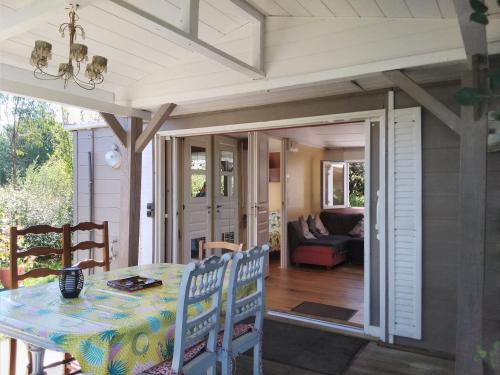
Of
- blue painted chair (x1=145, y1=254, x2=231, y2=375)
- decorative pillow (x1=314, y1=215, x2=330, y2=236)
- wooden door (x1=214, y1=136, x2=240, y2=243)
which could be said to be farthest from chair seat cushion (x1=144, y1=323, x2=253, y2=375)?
decorative pillow (x1=314, y1=215, x2=330, y2=236)

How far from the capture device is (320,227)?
23.9 feet

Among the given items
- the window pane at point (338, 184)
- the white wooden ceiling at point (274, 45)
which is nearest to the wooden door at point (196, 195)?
the white wooden ceiling at point (274, 45)

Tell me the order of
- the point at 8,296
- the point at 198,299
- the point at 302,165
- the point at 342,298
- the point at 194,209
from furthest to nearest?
the point at 302,165
the point at 194,209
the point at 342,298
the point at 8,296
the point at 198,299

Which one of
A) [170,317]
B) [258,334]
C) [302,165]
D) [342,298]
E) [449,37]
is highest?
[449,37]

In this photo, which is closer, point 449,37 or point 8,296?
point 8,296

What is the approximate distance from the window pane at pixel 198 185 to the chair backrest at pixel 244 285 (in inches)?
116

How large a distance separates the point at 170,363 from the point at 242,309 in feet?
1.71

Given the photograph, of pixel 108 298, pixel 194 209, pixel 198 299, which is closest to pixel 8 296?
pixel 108 298

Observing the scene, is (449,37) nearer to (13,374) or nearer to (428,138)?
(428,138)

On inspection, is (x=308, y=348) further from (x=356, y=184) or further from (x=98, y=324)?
(x=356, y=184)

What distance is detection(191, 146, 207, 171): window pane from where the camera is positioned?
5370 millimetres

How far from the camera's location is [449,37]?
100.0 inches

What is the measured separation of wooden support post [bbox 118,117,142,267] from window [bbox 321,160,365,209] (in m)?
4.70

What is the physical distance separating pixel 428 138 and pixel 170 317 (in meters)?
2.49
